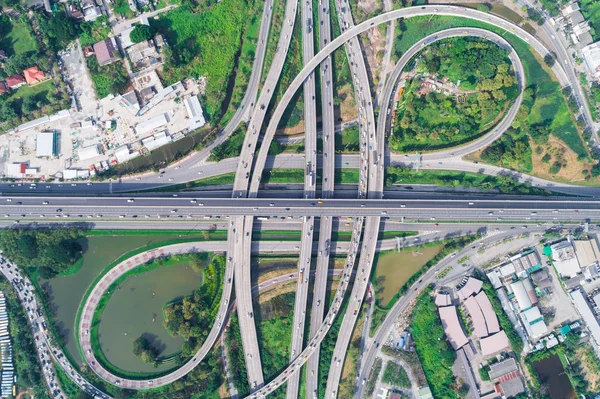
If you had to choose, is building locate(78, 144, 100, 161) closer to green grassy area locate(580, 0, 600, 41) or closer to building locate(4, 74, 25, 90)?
building locate(4, 74, 25, 90)

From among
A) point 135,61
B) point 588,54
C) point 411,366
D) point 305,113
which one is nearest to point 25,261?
point 135,61

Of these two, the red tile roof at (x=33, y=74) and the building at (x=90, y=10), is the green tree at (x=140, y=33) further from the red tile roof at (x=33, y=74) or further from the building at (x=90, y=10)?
the red tile roof at (x=33, y=74)

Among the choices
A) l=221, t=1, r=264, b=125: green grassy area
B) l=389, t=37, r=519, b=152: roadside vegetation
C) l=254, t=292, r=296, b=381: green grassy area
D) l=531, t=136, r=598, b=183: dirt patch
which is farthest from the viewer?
l=531, t=136, r=598, b=183: dirt patch

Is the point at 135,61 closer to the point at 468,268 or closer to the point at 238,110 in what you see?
the point at 238,110

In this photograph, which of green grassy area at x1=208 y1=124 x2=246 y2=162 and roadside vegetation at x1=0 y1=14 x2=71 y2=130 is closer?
roadside vegetation at x1=0 y1=14 x2=71 y2=130

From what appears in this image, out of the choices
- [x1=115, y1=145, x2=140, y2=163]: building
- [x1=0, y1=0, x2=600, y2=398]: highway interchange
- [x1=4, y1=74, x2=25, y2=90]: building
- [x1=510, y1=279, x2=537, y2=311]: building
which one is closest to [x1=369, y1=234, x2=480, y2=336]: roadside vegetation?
[x1=0, y1=0, x2=600, y2=398]: highway interchange

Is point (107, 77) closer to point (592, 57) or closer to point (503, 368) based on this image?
point (503, 368)
